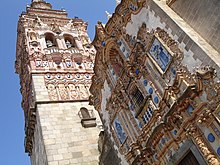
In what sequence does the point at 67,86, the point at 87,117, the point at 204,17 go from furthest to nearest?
the point at 67,86 → the point at 87,117 → the point at 204,17

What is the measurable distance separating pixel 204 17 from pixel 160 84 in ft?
7.74

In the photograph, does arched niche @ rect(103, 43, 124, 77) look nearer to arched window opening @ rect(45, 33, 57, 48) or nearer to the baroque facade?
the baroque facade

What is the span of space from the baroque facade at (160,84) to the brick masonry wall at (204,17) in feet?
0.10

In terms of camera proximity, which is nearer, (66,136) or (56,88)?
(66,136)

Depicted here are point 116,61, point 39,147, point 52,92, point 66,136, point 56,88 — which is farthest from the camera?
point 56,88

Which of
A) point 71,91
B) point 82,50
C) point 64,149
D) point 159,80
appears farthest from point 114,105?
point 82,50

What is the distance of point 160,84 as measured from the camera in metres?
10.1

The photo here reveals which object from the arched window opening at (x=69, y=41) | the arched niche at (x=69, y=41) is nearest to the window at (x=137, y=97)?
the arched niche at (x=69, y=41)

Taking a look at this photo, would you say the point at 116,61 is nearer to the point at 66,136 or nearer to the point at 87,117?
the point at 66,136

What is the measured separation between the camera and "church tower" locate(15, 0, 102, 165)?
56.7 feet

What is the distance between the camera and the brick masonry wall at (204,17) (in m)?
8.73

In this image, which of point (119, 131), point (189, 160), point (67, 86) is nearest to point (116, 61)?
point (119, 131)

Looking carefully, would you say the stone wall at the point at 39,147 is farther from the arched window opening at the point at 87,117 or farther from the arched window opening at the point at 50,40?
the arched window opening at the point at 50,40

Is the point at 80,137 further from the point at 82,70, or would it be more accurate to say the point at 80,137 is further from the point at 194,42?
the point at 194,42
